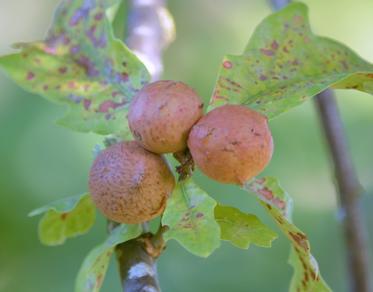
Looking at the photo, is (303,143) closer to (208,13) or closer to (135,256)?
(208,13)

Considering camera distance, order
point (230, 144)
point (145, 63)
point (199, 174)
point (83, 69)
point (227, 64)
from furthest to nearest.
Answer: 1. point (199, 174)
2. point (145, 63)
3. point (83, 69)
4. point (227, 64)
5. point (230, 144)

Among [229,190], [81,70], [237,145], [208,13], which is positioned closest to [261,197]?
[237,145]

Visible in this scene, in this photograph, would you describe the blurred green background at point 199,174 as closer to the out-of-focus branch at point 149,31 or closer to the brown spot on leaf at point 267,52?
the out-of-focus branch at point 149,31

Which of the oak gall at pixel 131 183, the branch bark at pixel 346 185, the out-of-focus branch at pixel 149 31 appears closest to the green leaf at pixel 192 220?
the oak gall at pixel 131 183

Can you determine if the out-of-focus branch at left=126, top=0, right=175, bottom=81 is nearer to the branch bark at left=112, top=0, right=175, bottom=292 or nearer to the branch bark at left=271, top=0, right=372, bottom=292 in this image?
the branch bark at left=112, top=0, right=175, bottom=292

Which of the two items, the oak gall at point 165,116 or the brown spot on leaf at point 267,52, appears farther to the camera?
the brown spot on leaf at point 267,52

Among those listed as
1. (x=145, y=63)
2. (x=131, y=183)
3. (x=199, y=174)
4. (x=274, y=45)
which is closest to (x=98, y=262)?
(x=131, y=183)

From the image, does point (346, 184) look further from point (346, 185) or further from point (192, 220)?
point (192, 220)
